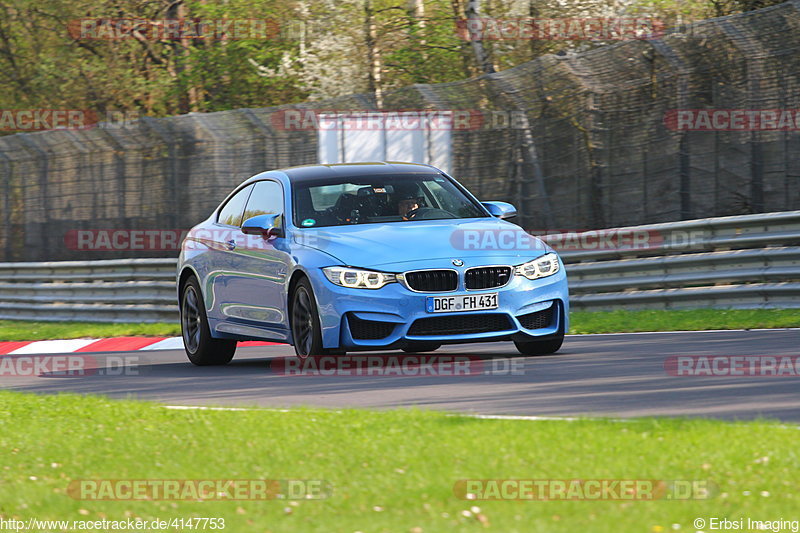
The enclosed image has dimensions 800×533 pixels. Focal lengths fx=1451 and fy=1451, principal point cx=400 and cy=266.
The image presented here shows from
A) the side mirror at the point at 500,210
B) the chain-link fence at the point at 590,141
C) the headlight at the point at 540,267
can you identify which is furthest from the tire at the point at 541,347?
the chain-link fence at the point at 590,141

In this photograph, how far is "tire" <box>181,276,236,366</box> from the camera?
41.7 feet

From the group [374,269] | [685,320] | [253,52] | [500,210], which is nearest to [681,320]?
[685,320]

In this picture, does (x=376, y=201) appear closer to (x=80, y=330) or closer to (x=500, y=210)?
(x=500, y=210)

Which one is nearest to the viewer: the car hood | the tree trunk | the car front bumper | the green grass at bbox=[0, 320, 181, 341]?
the car front bumper

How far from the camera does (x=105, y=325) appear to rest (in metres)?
20.6

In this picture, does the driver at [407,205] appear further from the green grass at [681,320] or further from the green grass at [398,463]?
the green grass at [398,463]

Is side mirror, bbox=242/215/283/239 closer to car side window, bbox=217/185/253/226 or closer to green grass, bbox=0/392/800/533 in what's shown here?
car side window, bbox=217/185/253/226

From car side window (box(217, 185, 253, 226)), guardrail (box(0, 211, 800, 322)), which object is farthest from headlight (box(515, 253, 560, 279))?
guardrail (box(0, 211, 800, 322))

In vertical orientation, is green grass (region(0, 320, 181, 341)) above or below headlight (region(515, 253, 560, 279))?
below

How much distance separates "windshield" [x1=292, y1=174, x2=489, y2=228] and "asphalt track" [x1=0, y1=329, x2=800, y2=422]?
1.23 metres

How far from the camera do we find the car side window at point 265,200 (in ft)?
38.8

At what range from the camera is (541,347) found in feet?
36.8

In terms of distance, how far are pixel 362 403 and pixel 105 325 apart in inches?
497

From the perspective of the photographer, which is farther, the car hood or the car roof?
the car roof
